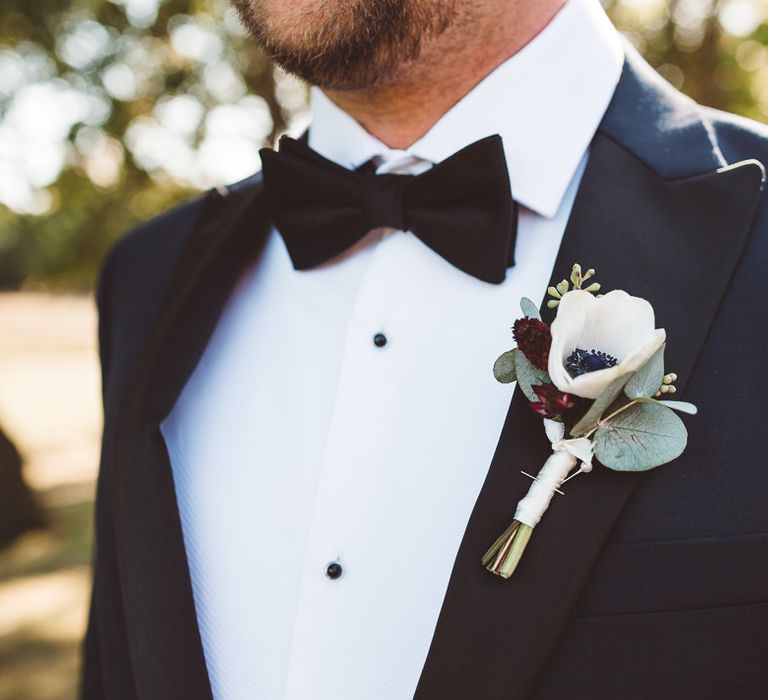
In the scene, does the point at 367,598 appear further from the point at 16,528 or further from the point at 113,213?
the point at 16,528

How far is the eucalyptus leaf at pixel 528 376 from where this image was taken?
3.81ft

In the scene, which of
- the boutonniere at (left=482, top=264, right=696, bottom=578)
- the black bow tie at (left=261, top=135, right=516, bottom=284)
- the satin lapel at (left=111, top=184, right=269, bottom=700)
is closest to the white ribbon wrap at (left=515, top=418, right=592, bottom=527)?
the boutonniere at (left=482, top=264, right=696, bottom=578)

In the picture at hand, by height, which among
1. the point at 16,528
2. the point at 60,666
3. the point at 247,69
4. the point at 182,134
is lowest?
the point at 16,528

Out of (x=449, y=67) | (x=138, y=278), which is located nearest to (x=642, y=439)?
(x=449, y=67)

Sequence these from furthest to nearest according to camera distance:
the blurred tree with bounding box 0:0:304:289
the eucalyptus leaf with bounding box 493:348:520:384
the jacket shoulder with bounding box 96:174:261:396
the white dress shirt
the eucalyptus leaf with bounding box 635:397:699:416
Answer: the blurred tree with bounding box 0:0:304:289 < the jacket shoulder with bounding box 96:174:261:396 < the white dress shirt < the eucalyptus leaf with bounding box 493:348:520:384 < the eucalyptus leaf with bounding box 635:397:699:416

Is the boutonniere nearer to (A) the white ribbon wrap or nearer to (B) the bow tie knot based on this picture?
(A) the white ribbon wrap

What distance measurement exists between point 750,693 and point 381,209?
3.40 ft

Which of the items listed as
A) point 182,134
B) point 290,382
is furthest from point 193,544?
point 182,134

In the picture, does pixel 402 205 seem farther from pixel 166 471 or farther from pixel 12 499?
pixel 12 499

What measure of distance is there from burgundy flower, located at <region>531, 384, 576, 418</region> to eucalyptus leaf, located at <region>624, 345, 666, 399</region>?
3.3 inches

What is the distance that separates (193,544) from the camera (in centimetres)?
155

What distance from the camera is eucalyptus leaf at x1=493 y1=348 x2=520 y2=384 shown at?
3.92ft

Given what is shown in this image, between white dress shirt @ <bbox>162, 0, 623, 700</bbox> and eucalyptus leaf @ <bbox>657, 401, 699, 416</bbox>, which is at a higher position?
eucalyptus leaf @ <bbox>657, 401, 699, 416</bbox>

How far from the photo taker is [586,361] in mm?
1126
